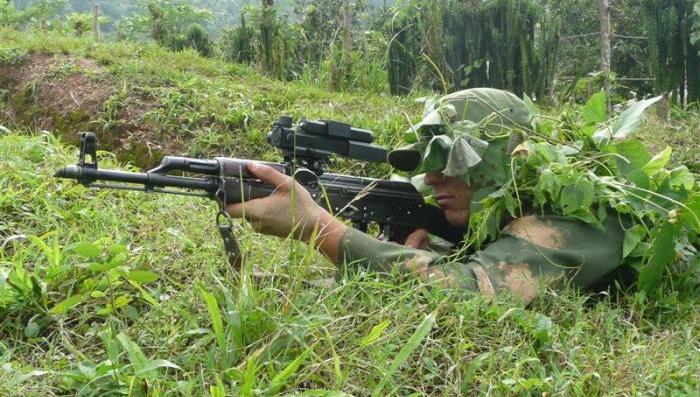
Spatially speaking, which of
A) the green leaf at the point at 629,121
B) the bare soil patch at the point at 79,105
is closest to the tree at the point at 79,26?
the bare soil patch at the point at 79,105

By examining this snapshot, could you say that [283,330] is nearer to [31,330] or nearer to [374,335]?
[374,335]

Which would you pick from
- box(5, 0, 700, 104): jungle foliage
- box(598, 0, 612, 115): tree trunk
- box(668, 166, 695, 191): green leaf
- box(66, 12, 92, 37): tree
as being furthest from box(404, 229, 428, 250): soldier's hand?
box(66, 12, 92, 37): tree

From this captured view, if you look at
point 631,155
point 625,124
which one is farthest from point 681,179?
point 625,124

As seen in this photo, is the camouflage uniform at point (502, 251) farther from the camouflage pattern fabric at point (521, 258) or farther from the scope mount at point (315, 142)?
the scope mount at point (315, 142)

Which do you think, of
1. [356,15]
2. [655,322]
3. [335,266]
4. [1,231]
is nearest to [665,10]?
[655,322]

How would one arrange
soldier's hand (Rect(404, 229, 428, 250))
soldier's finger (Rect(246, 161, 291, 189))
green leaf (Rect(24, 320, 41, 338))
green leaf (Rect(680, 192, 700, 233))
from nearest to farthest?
→ green leaf (Rect(24, 320, 41, 338)), soldier's finger (Rect(246, 161, 291, 189)), green leaf (Rect(680, 192, 700, 233)), soldier's hand (Rect(404, 229, 428, 250))

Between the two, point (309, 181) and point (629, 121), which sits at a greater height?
point (629, 121)

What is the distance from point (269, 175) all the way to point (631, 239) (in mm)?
1419

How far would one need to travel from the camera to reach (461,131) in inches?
116

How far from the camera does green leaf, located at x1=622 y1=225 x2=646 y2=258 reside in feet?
9.42

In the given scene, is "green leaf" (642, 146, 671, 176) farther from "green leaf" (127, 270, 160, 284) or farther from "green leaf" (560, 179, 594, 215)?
"green leaf" (127, 270, 160, 284)

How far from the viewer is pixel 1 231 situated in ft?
10.8

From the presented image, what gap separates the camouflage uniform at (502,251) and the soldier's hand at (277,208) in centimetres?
19

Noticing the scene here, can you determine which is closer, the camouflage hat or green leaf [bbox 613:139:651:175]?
the camouflage hat
